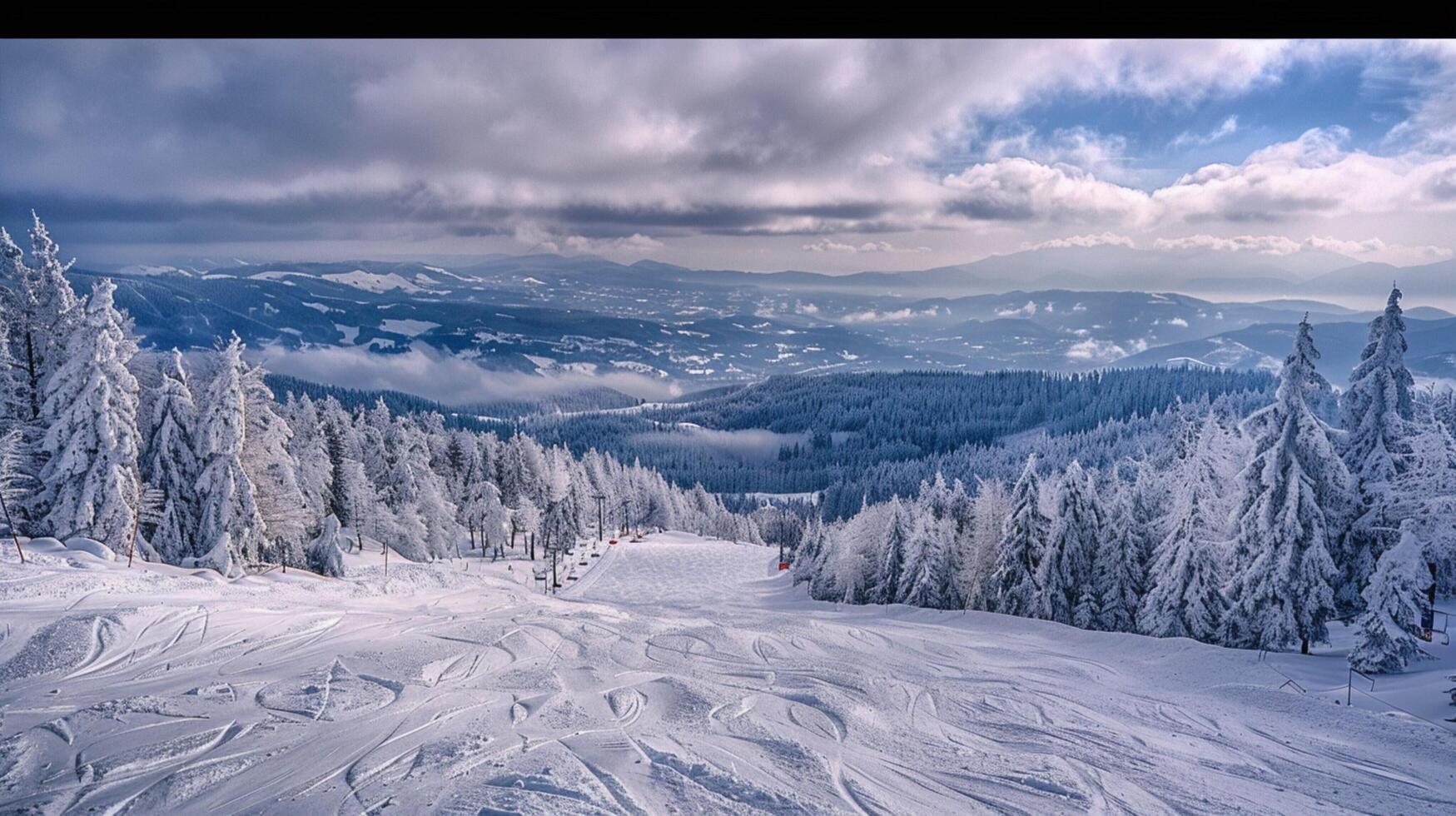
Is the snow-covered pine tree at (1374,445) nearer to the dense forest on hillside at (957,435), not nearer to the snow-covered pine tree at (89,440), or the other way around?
the snow-covered pine tree at (89,440)

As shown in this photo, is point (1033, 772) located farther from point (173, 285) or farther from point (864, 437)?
point (864, 437)

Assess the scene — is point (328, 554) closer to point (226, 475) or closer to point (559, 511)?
point (226, 475)

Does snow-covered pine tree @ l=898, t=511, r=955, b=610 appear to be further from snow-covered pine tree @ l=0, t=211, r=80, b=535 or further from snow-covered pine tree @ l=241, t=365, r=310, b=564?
snow-covered pine tree @ l=0, t=211, r=80, b=535

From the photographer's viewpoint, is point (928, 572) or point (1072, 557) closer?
point (1072, 557)

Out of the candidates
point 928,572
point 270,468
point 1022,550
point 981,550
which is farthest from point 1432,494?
point 270,468

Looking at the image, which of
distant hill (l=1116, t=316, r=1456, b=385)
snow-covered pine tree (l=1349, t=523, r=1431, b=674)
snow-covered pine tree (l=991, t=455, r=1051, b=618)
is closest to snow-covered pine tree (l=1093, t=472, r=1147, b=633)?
snow-covered pine tree (l=991, t=455, r=1051, b=618)

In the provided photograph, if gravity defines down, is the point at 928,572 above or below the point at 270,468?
below

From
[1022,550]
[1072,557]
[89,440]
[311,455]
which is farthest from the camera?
[311,455]
